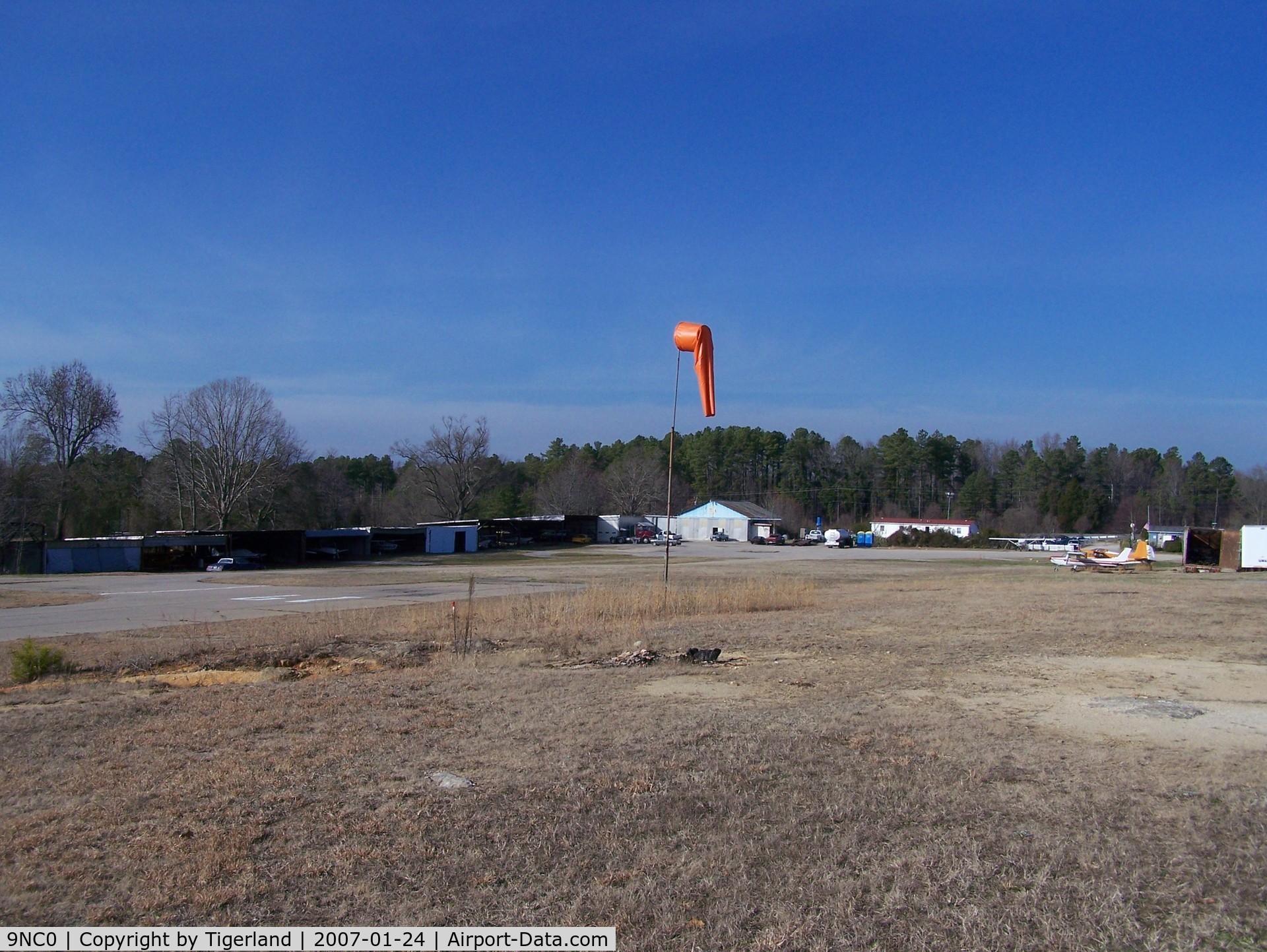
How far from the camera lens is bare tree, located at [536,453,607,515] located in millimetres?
114375

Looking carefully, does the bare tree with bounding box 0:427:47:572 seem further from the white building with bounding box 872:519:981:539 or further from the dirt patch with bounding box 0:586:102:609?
the white building with bounding box 872:519:981:539

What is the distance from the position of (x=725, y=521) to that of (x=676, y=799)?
322 ft

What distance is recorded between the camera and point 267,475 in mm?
75562

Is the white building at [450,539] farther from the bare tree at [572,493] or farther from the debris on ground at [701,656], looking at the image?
the debris on ground at [701,656]

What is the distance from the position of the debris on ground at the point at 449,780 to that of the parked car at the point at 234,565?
168 ft

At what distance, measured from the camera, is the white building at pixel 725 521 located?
4022 inches

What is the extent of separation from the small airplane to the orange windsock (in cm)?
3133

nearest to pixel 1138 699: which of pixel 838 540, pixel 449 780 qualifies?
pixel 449 780

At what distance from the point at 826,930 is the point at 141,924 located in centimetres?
334

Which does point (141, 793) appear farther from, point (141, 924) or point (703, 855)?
point (703, 855)

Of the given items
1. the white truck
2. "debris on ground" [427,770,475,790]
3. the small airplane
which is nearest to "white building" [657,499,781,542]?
the white truck

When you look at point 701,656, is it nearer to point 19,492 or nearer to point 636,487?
point 19,492

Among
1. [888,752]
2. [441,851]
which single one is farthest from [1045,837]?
[441,851]

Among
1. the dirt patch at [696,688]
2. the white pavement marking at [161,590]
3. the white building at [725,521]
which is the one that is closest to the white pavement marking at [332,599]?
the white pavement marking at [161,590]
